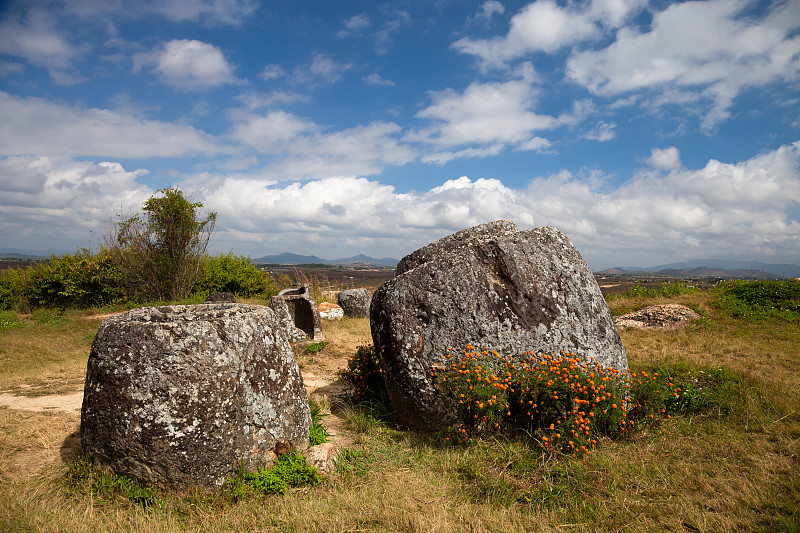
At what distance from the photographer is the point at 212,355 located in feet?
13.9

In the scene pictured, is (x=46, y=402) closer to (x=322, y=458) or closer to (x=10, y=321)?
(x=322, y=458)

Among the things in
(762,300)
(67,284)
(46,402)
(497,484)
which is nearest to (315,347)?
(46,402)

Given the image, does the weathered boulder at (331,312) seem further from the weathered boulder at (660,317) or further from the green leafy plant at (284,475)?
the green leafy plant at (284,475)

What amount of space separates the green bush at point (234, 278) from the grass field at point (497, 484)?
14.7 meters

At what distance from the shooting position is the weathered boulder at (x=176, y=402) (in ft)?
13.3

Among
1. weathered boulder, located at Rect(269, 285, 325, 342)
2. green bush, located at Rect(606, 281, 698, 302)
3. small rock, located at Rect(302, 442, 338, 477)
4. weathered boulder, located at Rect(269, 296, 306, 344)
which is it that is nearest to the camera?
small rock, located at Rect(302, 442, 338, 477)

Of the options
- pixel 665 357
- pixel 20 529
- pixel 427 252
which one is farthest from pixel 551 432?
pixel 20 529

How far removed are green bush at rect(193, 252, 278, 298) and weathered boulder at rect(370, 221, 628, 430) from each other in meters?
17.0

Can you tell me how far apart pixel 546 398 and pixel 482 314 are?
4.07 ft

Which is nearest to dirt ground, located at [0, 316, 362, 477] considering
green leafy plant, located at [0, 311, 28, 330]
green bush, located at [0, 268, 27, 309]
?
green leafy plant, located at [0, 311, 28, 330]

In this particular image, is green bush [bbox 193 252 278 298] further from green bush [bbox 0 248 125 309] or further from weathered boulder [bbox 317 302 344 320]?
weathered boulder [bbox 317 302 344 320]

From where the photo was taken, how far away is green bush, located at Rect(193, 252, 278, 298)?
68.3 feet

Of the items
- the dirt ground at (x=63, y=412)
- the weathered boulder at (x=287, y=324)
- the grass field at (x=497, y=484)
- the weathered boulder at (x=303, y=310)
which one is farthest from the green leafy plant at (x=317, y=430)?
the weathered boulder at (x=303, y=310)

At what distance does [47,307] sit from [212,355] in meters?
20.0
